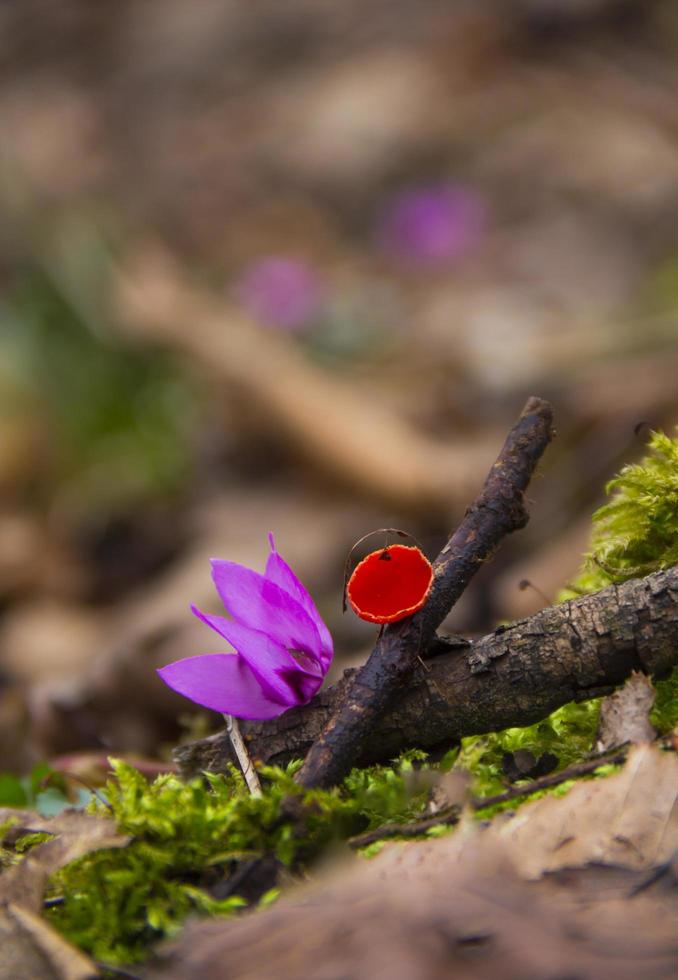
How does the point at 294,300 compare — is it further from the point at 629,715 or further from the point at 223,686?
the point at 629,715

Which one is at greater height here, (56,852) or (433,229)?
(433,229)

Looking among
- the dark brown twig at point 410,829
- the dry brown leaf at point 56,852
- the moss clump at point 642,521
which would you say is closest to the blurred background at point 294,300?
the moss clump at point 642,521

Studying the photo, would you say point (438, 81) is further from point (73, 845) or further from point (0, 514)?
point (73, 845)

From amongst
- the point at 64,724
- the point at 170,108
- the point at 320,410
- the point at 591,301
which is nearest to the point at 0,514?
the point at 320,410

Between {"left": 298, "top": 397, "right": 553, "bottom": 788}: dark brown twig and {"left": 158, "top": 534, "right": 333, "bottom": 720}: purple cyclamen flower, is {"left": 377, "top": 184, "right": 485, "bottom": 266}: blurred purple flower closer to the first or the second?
{"left": 298, "top": 397, "right": 553, "bottom": 788}: dark brown twig

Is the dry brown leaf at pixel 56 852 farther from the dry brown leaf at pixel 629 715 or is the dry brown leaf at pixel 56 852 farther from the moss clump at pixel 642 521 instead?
the moss clump at pixel 642 521

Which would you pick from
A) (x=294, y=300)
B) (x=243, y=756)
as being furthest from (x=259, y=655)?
(x=294, y=300)
